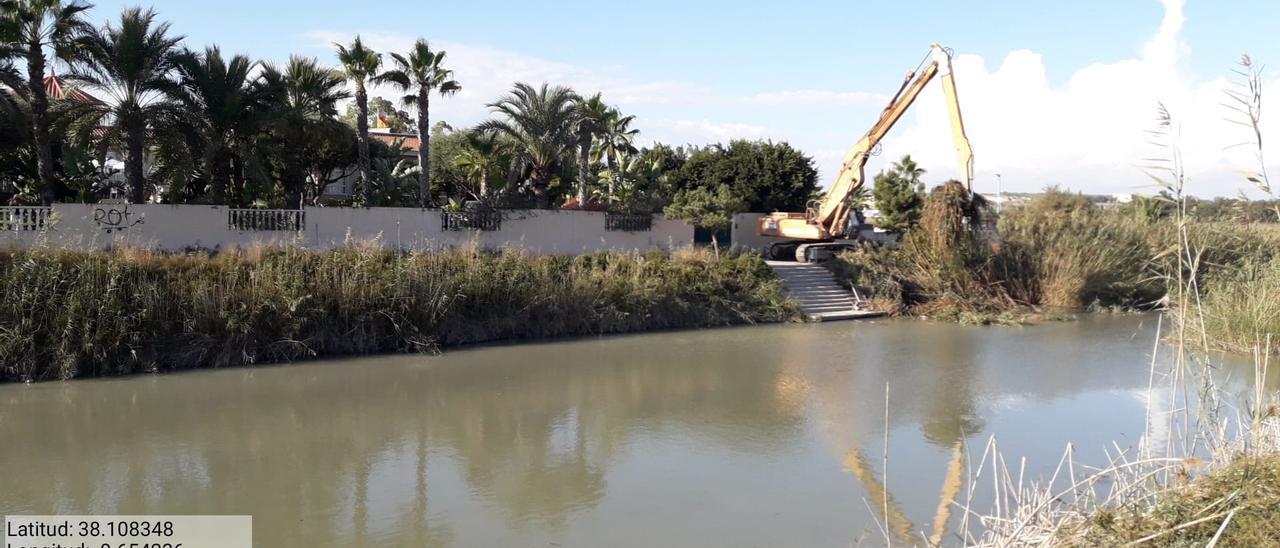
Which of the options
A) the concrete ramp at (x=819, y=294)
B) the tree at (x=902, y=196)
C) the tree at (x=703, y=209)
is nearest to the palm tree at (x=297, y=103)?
the tree at (x=703, y=209)

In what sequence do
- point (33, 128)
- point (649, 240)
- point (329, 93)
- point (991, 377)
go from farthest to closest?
point (649, 240) < point (329, 93) < point (33, 128) < point (991, 377)

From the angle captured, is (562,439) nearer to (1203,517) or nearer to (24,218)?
(1203,517)

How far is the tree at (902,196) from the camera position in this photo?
26.1 m

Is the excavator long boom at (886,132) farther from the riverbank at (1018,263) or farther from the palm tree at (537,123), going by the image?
the palm tree at (537,123)

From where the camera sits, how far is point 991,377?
1552cm

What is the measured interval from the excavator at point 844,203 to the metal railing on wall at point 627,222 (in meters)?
4.29

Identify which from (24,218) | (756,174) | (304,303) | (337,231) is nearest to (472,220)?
(337,231)

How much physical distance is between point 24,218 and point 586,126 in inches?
582

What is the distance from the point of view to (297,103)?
21.4 meters

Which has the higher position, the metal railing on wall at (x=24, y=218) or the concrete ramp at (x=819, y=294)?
the metal railing on wall at (x=24, y=218)

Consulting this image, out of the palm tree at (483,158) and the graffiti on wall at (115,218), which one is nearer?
the graffiti on wall at (115,218)

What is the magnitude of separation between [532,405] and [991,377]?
8046 mm

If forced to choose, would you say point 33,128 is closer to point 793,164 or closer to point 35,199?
point 35,199

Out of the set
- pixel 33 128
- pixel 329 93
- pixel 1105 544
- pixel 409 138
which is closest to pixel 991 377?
pixel 1105 544
